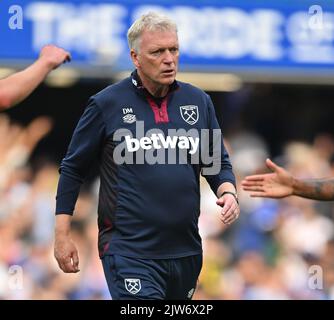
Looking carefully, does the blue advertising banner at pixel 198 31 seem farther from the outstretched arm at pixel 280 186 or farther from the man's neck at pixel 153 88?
the outstretched arm at pixel 280 186

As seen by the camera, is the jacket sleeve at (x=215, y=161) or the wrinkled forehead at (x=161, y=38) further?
the jacket sleeve at (x=215, y=161)

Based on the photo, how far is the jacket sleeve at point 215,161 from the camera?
6.30 meters

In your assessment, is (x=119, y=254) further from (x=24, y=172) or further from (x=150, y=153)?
(x=24, y=172)

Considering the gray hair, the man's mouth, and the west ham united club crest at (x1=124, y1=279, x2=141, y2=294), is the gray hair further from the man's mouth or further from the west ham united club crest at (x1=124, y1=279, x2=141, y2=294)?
the west ham united club crest at (x1=124, y1=279, x2=141, y2=294)

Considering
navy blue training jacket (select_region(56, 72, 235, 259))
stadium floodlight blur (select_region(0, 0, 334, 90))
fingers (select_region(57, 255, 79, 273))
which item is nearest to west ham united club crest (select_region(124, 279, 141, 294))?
navy blue training jacket (select_region(56, 72, 235, 259))

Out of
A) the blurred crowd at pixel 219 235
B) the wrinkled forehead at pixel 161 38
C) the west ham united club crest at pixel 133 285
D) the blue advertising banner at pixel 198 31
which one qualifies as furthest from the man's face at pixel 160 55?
the blurred crowd at pixel 219 235

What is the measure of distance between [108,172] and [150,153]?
0.97 ft

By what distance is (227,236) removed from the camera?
1081cm

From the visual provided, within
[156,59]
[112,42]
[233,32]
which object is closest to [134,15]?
[112,42]

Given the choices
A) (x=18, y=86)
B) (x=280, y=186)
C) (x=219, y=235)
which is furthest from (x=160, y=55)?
(x=219, y=235)

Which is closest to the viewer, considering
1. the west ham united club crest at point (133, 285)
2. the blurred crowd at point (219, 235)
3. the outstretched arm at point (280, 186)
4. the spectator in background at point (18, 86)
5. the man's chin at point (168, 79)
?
the spectator in background at point (18, 86)

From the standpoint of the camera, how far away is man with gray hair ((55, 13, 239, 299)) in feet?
19.8

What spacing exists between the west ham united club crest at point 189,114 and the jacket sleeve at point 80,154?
0.53m

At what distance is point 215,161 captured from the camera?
20.8 feet
